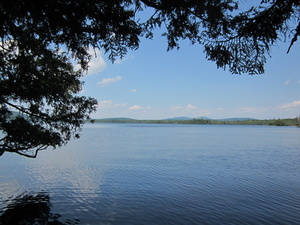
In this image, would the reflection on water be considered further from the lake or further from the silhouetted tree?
the silhouetted tree

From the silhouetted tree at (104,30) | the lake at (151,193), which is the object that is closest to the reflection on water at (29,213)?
the lake at (151,193)

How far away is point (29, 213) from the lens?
31.7 ft

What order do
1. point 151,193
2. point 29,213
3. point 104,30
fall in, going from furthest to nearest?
point 151,193, point 29,213, point 104,30

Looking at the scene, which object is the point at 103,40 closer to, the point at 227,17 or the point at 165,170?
the point at 227,17

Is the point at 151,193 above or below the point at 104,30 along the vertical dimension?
below

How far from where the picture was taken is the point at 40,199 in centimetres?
1153

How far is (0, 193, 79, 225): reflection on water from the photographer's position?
880 cm

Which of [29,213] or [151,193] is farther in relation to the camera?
[151,193]

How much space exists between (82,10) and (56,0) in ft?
1.93

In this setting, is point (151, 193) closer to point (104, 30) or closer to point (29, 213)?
point (29, 213)

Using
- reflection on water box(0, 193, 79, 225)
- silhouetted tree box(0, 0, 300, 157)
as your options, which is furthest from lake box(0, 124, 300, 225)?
silhouetted tree box(0, 0, 300, 157)

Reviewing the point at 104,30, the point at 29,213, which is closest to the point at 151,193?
the point at 29,213

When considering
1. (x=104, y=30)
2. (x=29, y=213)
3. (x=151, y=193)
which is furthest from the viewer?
(x=151, y=193)

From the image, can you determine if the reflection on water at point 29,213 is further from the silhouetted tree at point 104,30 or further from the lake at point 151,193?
the silhouetted tree at point 104,30
